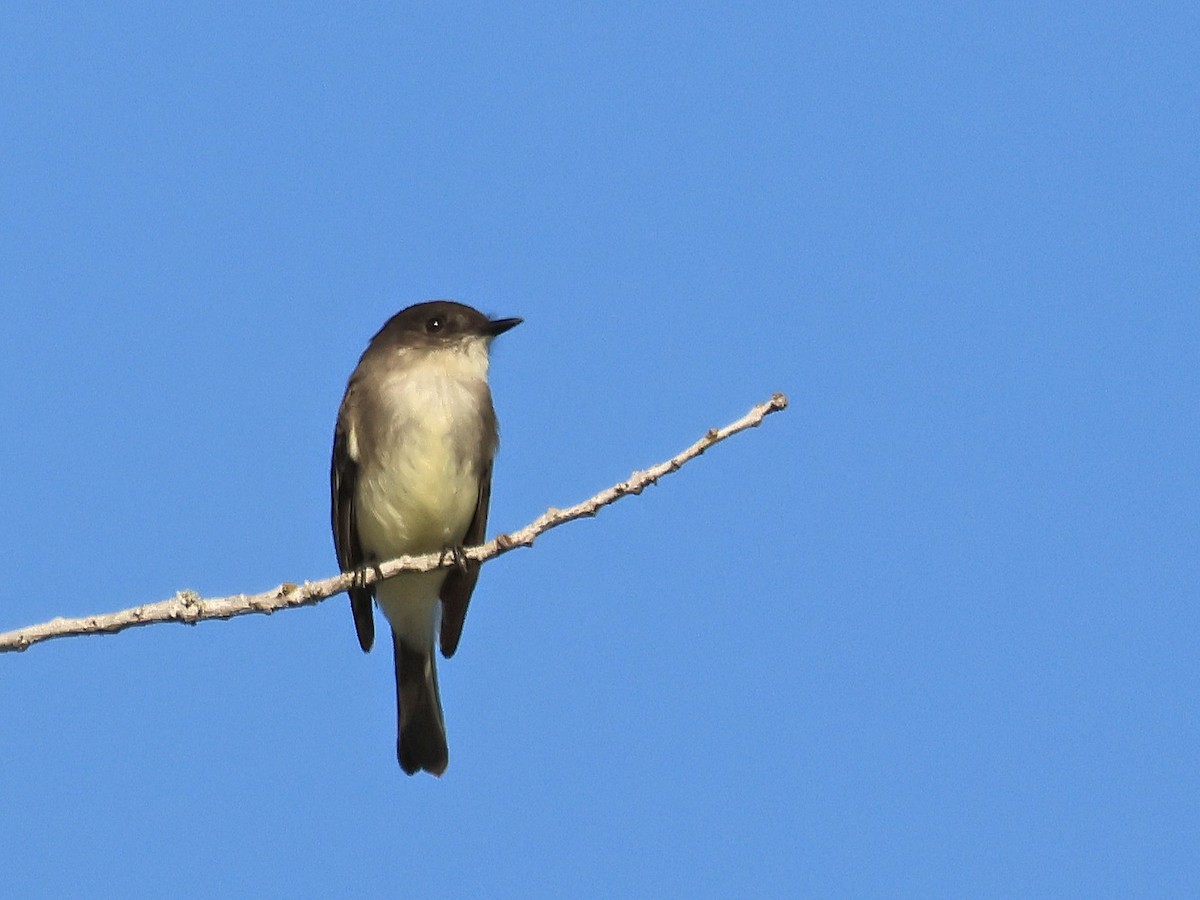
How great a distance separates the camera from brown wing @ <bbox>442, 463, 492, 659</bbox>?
8.03 m

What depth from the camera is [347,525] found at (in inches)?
318

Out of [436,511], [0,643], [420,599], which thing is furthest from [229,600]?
[420,599]

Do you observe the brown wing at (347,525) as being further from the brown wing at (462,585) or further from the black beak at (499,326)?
the black beak at (499,326)

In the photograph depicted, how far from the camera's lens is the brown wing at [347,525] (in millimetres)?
8047

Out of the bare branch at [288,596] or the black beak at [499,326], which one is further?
the black beak at [499,326]

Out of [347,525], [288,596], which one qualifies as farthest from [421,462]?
[288,596]

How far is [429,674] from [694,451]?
3.84 meters

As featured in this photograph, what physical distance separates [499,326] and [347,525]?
1.19 meters

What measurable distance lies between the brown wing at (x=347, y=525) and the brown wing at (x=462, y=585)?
1.31ft

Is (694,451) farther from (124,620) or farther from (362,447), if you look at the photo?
(362,447)

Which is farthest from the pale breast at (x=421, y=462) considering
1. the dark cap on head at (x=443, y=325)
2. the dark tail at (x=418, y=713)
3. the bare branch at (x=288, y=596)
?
the bare branch at (x=288, y=596)

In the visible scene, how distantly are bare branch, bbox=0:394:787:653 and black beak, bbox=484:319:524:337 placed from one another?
2.41 meters

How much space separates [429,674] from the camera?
28.6ft

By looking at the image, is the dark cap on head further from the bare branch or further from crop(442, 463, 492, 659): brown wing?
the bare branch
